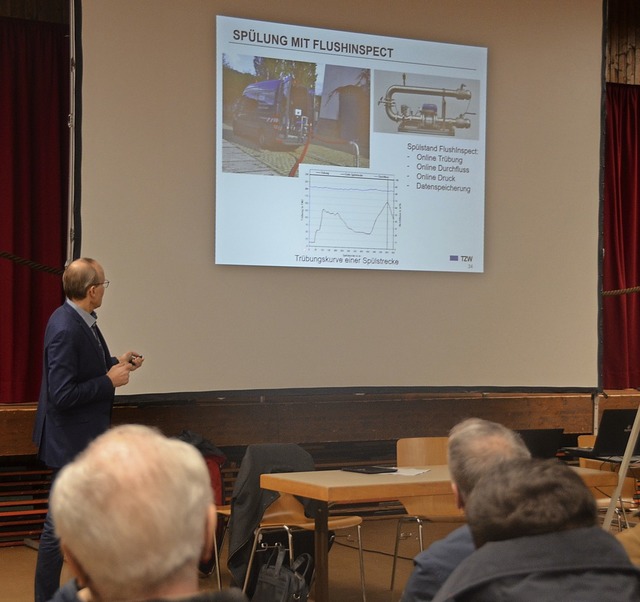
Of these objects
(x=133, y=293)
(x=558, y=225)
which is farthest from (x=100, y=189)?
(x=558, y=225)

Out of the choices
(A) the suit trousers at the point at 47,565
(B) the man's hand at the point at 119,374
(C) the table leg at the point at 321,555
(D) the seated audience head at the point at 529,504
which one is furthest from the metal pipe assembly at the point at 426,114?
(D) the seated audience head at the point at 529,504

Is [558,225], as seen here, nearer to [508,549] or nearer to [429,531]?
[429,531]

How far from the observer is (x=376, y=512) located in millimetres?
6676

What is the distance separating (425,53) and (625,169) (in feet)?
9.47

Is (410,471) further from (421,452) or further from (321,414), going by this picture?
(321,414)

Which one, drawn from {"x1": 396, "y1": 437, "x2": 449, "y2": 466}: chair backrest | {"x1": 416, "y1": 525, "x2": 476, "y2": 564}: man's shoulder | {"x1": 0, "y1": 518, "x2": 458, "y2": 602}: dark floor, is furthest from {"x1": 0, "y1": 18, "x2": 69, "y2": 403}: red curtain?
{"x1": 416, "y1": 525, "x2": 476, "y2": 564}: man's shoulder

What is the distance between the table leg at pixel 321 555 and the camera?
3.70 metres

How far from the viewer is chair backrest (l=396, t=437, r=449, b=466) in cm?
480

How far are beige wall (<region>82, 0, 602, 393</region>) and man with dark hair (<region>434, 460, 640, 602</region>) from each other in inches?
147

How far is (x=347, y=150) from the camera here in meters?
5.61

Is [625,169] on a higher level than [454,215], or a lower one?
higher

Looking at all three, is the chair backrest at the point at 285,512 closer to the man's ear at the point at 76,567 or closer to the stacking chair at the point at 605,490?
the stacking chair at the point at 605,490

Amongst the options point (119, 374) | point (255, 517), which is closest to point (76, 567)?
point (119, 374)

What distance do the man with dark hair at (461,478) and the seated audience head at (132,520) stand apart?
97 centimetres
